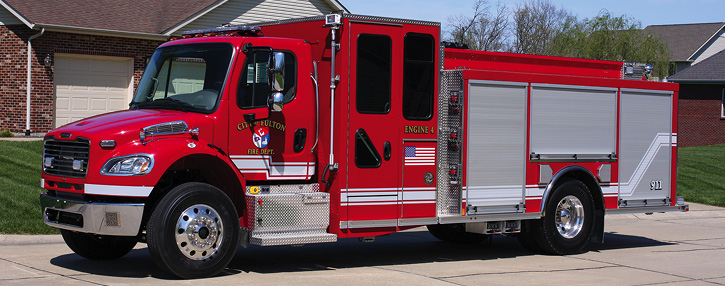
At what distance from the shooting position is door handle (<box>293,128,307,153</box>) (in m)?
9.70

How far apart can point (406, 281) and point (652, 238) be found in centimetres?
642

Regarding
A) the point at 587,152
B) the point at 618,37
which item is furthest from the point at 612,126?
the point at 618,37

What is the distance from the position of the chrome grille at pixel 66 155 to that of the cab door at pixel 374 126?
9.10 feet

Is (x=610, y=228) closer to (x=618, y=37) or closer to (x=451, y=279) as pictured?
(x=451, y=279)

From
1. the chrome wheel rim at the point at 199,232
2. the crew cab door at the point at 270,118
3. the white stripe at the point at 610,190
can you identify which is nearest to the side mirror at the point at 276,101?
the crew cab door at the point at 270,118

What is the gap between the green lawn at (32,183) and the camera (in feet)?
40.7

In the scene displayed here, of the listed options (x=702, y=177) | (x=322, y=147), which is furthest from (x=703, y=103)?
(x=322, y=147)

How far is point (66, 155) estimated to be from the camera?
8.95 metres

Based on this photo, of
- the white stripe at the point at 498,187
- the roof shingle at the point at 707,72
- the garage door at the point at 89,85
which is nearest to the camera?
the white stripe at the point at 498,187

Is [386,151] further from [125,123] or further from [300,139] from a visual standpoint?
[125,123]

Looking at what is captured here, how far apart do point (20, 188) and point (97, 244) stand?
510cm

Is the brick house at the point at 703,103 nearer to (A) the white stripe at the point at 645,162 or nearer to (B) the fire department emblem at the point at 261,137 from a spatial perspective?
(A) the white stripe at the point at 645,162

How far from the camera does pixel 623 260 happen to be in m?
11.4

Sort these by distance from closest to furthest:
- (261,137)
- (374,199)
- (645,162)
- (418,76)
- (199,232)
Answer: (199,232) < (261,137) < (374,199) < (418,76) < (645,162)
